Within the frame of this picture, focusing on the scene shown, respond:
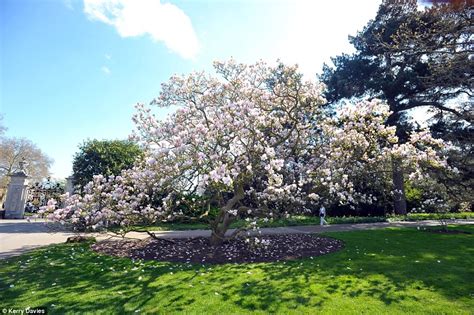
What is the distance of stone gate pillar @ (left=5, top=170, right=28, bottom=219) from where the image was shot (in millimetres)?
18266

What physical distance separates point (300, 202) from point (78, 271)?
5.34 metres

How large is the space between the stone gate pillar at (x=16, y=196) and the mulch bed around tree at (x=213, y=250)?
1352 cm

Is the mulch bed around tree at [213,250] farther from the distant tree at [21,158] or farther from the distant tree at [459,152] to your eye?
the distant tree at [21,158]

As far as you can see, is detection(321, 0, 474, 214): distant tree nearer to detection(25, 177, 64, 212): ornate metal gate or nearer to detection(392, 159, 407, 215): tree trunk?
detection(392, 159, 407, 215): tree trunk

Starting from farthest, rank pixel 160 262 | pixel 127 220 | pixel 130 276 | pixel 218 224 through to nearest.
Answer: pixel 218 224 → pixel 127 220 → pixel 160 262 → pixel 130 276

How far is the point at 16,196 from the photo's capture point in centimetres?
1848

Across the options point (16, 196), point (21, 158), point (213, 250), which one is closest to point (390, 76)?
point (213, 250)

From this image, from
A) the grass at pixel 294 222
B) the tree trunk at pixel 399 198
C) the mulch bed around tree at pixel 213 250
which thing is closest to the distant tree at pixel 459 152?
the grass at pixel 294 222

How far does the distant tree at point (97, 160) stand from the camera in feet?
49.8

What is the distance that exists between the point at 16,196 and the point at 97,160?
7843 millimetres

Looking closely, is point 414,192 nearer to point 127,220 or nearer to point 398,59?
point 398,59

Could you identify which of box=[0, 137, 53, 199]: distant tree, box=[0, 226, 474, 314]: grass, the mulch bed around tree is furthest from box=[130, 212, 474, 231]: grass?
box=[0, 137, 53, 199]: distant tree

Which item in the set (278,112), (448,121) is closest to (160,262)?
(278,112)

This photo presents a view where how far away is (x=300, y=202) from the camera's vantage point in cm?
760
